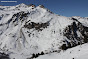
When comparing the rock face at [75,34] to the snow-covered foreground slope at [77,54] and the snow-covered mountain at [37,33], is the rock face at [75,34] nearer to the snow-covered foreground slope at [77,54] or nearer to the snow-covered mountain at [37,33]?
the snow-covered mountain at [37,33]

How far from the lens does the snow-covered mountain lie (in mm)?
68500

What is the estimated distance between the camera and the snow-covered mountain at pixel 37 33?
68.5 metres

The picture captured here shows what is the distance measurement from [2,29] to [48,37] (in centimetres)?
4387

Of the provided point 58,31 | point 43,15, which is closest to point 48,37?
point 58,31

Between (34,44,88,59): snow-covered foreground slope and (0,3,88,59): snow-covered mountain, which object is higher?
(0,3,88,59): snow-covered mountain

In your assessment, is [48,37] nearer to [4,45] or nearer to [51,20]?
[51,20]

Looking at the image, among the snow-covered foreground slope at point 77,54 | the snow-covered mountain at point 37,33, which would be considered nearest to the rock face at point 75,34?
the snow-covered mountain at point 37,33

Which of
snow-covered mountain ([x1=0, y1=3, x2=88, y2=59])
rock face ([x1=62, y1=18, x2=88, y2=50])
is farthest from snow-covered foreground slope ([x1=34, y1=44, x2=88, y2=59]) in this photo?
rock face ([x1=62, y1=18, x2=88, y2=50])

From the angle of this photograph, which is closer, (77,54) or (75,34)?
(77,54)

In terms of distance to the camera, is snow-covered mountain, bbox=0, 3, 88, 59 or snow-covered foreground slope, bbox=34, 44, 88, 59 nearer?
snow-covered foreground slope, bbox=34, 44, 88, 59

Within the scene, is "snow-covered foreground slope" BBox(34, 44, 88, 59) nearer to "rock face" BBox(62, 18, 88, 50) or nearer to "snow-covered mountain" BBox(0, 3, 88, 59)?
"snow-covered mountain" BBox(0, 3, 88, 59)

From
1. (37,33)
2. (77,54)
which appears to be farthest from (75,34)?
(77,54)

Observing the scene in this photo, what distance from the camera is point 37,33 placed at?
82188mm

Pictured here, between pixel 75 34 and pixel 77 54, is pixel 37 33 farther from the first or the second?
pixel 77 54
